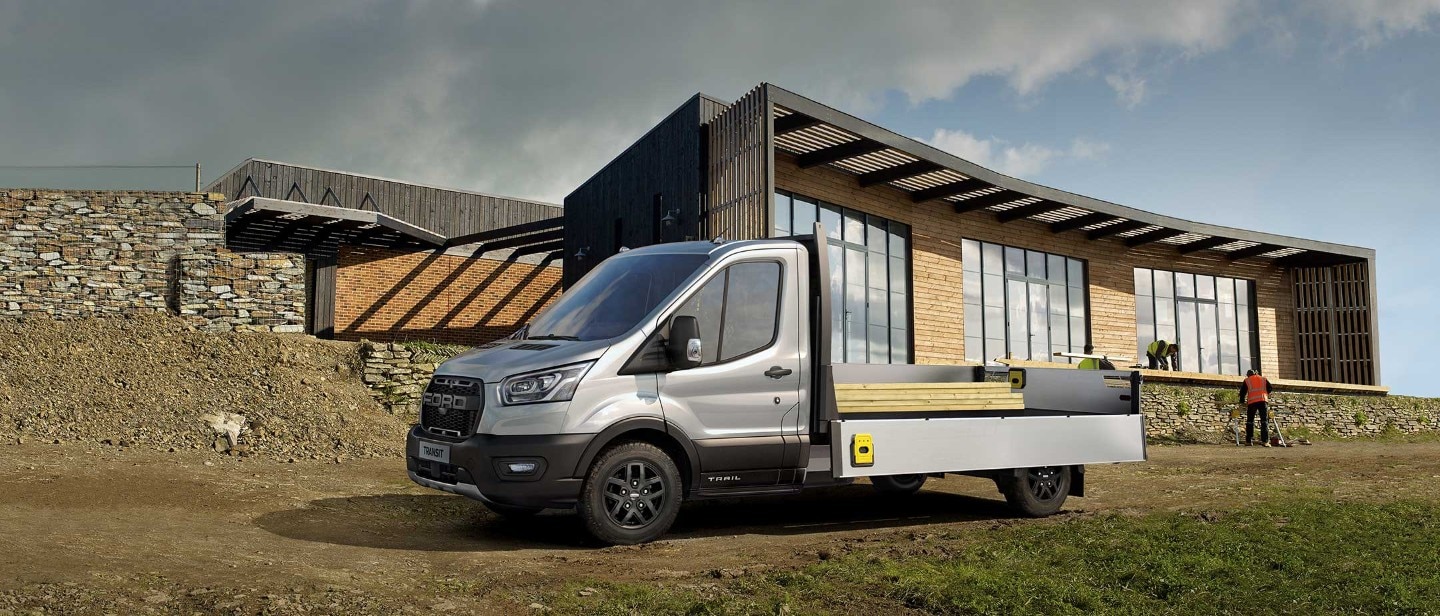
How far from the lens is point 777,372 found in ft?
23.6

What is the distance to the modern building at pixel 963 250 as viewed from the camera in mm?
16250

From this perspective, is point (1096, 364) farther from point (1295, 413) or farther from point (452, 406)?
point (1295, 413)

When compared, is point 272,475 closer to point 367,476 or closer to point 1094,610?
point 367,476

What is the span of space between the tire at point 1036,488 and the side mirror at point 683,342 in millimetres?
3310

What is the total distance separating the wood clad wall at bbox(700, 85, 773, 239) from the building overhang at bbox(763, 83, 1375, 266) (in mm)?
338

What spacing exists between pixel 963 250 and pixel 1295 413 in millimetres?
9844

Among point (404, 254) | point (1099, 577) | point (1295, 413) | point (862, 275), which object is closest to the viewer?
point (1099, 577)

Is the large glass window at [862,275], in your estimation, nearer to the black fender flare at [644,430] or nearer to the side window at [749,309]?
the side window at [749,309]

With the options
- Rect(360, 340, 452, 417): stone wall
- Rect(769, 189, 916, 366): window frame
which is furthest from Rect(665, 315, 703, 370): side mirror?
Rect(360, 340, 452, 417): stone wall

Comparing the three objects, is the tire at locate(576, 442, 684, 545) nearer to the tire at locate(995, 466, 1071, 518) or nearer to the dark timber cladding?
the tire at locate(995, 466, 1071, 518)

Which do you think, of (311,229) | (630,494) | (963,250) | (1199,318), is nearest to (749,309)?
(630,494)

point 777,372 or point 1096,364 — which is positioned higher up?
point 1096,364

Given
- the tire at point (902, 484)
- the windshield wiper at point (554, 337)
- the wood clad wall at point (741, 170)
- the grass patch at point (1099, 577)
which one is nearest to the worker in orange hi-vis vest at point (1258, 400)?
the wood clad wall at point (741, 170)

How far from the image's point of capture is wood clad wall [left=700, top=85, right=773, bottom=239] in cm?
1453
